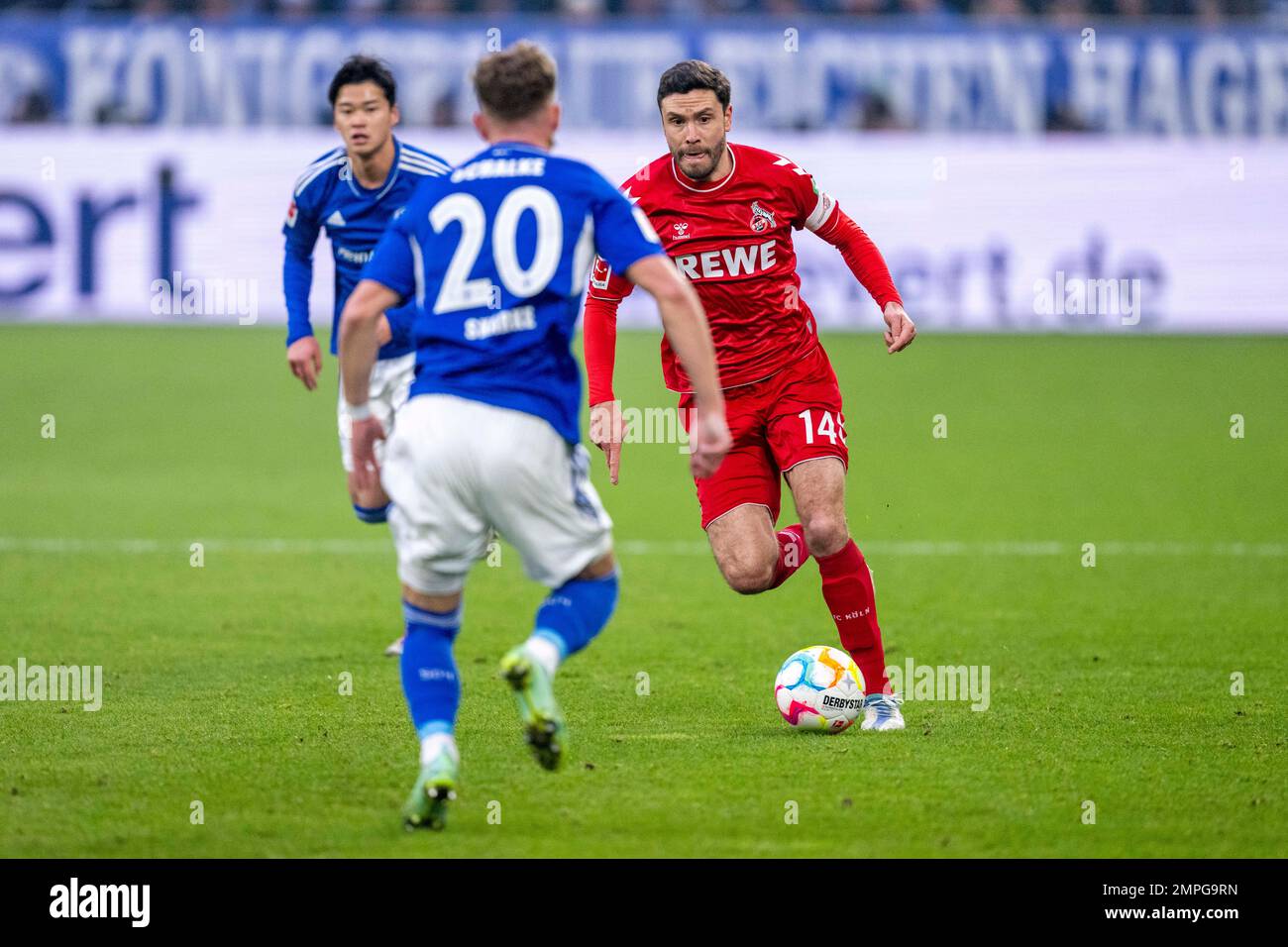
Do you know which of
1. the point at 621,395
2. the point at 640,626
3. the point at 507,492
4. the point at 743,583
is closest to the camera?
the point at 507,492

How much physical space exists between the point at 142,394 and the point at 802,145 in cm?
892

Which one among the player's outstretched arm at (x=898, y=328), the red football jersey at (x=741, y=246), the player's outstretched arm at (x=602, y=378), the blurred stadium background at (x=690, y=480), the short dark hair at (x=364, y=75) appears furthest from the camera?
the short dark hair at (x=364, y=75)

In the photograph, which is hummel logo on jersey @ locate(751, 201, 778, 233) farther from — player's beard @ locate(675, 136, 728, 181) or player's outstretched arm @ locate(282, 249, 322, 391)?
player's outstretched arm @ locate(282, 249, 322, 391)

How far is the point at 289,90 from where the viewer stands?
23984 millimetres

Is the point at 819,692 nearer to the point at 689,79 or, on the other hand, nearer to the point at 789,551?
the point at 789,551

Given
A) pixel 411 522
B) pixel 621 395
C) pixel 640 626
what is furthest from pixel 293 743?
pixel 621 395

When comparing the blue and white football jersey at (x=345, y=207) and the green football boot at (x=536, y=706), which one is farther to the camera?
the blue and white football jersey at (x=345, y=207)

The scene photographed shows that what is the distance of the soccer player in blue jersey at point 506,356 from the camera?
483 centimetres

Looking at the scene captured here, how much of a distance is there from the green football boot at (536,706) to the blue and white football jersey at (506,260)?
2.17 feet

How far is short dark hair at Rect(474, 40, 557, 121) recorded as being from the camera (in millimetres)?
4879

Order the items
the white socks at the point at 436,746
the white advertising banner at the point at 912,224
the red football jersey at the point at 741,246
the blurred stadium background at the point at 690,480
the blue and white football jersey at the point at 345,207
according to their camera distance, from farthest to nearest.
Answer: the white advertising banner at the point at 912,224
the blue and white football jersey at the point at 345,207
the red football jersey at the point at 741,246
the blurred stadium background at the point at 690,480
the white socks at the point at 436,746

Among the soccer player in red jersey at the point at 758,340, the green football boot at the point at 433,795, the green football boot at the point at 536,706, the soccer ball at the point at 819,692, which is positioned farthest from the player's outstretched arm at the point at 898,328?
the green football boot at the point at 433,795

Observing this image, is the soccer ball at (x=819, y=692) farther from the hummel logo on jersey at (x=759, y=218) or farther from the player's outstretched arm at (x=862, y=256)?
the hummel logo on jersey at (x=759, y=218)

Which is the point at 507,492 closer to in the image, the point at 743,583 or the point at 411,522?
the point at 411,522
